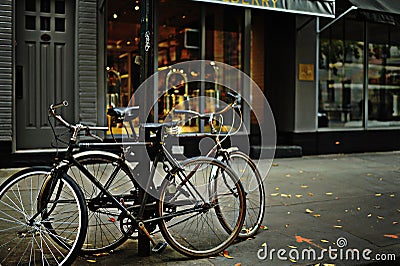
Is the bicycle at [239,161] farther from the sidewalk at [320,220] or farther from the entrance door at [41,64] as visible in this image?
the entrance door at [41,64]

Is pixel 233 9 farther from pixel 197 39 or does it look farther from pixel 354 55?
pixel 354 55

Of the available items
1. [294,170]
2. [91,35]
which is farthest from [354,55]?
[91,35]

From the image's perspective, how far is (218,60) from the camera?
36.3ft

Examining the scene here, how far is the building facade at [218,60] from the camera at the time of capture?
8.74 m

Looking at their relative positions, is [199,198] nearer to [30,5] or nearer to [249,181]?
[249,181]

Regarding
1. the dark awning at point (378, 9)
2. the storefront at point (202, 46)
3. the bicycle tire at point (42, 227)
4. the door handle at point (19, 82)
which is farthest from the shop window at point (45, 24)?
the dark awning at point (378, 9)

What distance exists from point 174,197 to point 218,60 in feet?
23.4

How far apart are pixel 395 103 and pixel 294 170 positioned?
5.01 m

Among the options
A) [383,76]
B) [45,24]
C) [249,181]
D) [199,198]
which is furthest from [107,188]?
[383,76]

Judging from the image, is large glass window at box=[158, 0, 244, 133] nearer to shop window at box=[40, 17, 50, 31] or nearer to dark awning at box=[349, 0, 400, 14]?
shop window at box=[40, 17, 50, 31]

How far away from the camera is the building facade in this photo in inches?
344

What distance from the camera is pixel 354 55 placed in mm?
11734

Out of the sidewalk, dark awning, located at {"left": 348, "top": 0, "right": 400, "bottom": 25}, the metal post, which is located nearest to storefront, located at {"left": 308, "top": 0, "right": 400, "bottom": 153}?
dark awning, located at {"left": 348, "top": 0, "right": 400, "bottom": 25}

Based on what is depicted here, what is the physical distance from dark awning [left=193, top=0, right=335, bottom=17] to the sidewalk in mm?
2821
